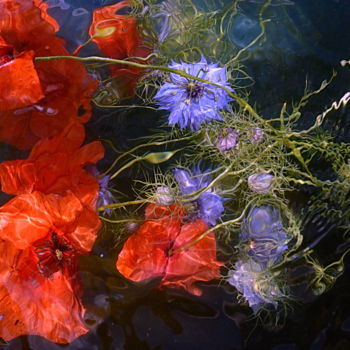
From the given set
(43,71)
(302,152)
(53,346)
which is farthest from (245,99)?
(53,346)

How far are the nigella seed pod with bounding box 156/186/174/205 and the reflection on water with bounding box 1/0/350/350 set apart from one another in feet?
0.13

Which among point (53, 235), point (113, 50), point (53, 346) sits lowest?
point (53, 346)

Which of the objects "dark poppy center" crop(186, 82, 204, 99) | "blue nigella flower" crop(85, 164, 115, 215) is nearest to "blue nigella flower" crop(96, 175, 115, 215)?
"blue nigella flower" crop(85, 164, 115, 215)

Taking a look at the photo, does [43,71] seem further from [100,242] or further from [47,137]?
[100,242]

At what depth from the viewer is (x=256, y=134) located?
0.47 metres

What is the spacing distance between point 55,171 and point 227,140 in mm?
151

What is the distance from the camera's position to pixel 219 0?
1.68ft

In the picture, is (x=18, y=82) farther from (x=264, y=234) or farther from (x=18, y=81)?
(x=264, y=234)

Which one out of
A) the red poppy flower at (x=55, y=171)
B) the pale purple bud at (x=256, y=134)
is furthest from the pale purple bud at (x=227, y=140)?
the red poppy flower at (x=55, y=171)

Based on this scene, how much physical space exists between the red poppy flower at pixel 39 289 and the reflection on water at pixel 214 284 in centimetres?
2

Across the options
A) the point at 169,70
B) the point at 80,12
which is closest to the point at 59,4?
the point at 80,12

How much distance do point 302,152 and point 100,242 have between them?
0.67ft

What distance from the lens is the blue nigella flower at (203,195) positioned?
1.55ft

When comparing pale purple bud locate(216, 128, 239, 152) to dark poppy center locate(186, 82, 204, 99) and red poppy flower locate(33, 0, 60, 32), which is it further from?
red poppy flower locate(33, 0, 60, 32)
